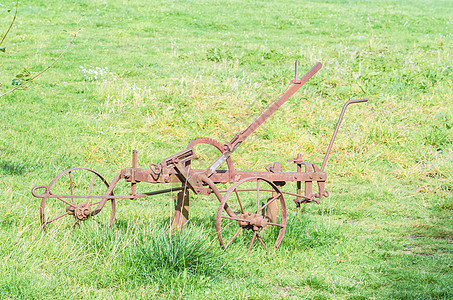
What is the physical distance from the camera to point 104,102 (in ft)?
32.3

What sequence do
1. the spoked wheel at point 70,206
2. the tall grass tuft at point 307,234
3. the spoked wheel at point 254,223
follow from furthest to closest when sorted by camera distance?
1. the tall grass tuft at point 307,234
2. the spoked wheel at point 70,206
3. the spoked wheel at point 254,223

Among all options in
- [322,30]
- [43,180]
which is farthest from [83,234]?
[322,30]

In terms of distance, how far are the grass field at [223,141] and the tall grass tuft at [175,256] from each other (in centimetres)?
1

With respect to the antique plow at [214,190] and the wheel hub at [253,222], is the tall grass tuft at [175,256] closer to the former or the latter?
the antique plow at [214,190]

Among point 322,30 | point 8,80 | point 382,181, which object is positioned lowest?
point 382,181

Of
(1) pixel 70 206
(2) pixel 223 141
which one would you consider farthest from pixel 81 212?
(2) pixel 223 141

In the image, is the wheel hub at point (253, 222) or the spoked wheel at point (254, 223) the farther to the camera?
the wheel hub at point (253, 222)

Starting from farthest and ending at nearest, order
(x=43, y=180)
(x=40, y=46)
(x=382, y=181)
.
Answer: (x=40, y=46) → (x=382, y=181) → (x=43, y=180)

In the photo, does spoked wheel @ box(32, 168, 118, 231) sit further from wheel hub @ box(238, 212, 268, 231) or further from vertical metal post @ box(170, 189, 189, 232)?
wheel hub @ box(238, 212, 268, 231)

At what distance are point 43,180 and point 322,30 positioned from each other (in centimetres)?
1434

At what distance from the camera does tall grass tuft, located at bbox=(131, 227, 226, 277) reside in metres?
4.01

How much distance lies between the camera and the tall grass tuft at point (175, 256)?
4.01 meters

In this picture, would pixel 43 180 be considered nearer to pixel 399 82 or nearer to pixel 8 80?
pixel 8 80

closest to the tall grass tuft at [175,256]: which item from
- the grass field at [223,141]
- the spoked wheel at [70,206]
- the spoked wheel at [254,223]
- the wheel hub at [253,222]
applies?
the grass field at [223,141]
